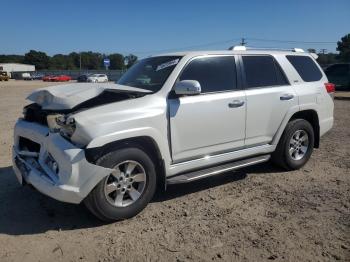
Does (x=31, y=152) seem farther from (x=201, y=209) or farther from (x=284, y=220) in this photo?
(x=284, y=220)

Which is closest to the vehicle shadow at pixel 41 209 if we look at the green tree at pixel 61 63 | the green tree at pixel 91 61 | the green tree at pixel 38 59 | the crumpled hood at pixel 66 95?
the crumpled hood at pixel 66 95

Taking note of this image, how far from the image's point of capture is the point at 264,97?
554cm

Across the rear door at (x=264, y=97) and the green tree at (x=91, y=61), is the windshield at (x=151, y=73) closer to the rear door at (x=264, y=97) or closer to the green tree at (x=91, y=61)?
the rear door at (x=264, y=97)

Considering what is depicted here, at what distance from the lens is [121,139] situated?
4094mm

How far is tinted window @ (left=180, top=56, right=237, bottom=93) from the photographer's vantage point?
16.2ft

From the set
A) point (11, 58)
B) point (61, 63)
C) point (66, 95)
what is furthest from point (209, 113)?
point (11, 58)

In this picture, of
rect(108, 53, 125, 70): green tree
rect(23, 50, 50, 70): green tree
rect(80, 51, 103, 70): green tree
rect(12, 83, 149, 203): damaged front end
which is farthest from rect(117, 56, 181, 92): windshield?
rect(23, 50, 50, 70): green tree

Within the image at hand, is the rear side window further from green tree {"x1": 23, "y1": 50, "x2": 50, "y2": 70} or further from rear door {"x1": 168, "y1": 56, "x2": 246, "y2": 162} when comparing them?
green tree {"x1": 23, "y1": 50, "x2": 50, "y2": 70}

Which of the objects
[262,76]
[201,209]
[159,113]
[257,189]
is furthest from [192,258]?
[262,76]

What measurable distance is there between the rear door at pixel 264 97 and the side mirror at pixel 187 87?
115 cm

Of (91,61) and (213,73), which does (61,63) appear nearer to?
(91,61)

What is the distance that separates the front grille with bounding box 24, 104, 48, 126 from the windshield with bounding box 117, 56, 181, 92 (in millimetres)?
1248

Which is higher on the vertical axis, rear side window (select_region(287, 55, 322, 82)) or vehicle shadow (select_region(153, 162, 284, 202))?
rear side window (select_region(287, 55, 322, 82))

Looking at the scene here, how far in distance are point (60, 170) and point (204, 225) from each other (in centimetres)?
162
